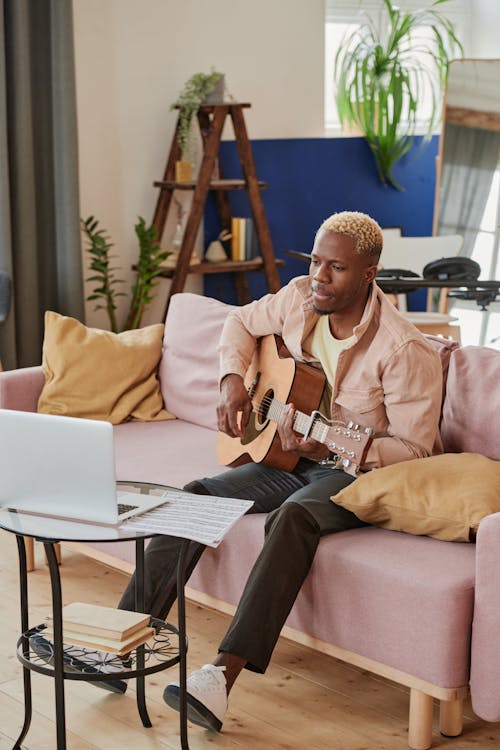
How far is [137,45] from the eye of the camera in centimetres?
558

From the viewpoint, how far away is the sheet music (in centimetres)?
199

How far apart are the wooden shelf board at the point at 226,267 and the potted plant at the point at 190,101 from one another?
1.53 ft

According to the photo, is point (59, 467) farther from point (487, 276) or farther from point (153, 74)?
point (153, 74)

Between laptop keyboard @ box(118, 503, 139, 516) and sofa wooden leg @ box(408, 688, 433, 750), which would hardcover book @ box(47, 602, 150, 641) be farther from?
sofa wooden leg @ box(408, 688, 433, 750)

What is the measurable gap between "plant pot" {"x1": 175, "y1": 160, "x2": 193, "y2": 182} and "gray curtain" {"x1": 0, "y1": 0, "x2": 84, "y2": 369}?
2.01 feet

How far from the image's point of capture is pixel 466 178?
5492 millimetres

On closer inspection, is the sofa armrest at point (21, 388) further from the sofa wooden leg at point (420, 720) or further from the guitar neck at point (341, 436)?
the sofa wooden leg at point (420, 720)

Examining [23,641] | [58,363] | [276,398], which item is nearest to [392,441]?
[276,398]

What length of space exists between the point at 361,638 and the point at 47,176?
3520mm

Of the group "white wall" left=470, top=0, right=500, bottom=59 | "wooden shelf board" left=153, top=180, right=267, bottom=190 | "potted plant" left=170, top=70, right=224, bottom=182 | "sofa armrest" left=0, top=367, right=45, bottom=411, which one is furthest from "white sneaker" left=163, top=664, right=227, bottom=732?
"white wall" left=470, top=0, right=500, bottom=59

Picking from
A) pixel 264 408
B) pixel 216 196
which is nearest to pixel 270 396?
pixel 264 408

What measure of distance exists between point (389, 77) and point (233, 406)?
158 inches

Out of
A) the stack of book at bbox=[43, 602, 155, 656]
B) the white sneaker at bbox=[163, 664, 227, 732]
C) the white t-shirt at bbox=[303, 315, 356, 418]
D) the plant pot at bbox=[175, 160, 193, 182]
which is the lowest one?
the white sneaker at bbox=[163, 664, 227, 732]

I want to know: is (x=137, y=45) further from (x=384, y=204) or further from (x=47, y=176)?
(x=384, y=204)
